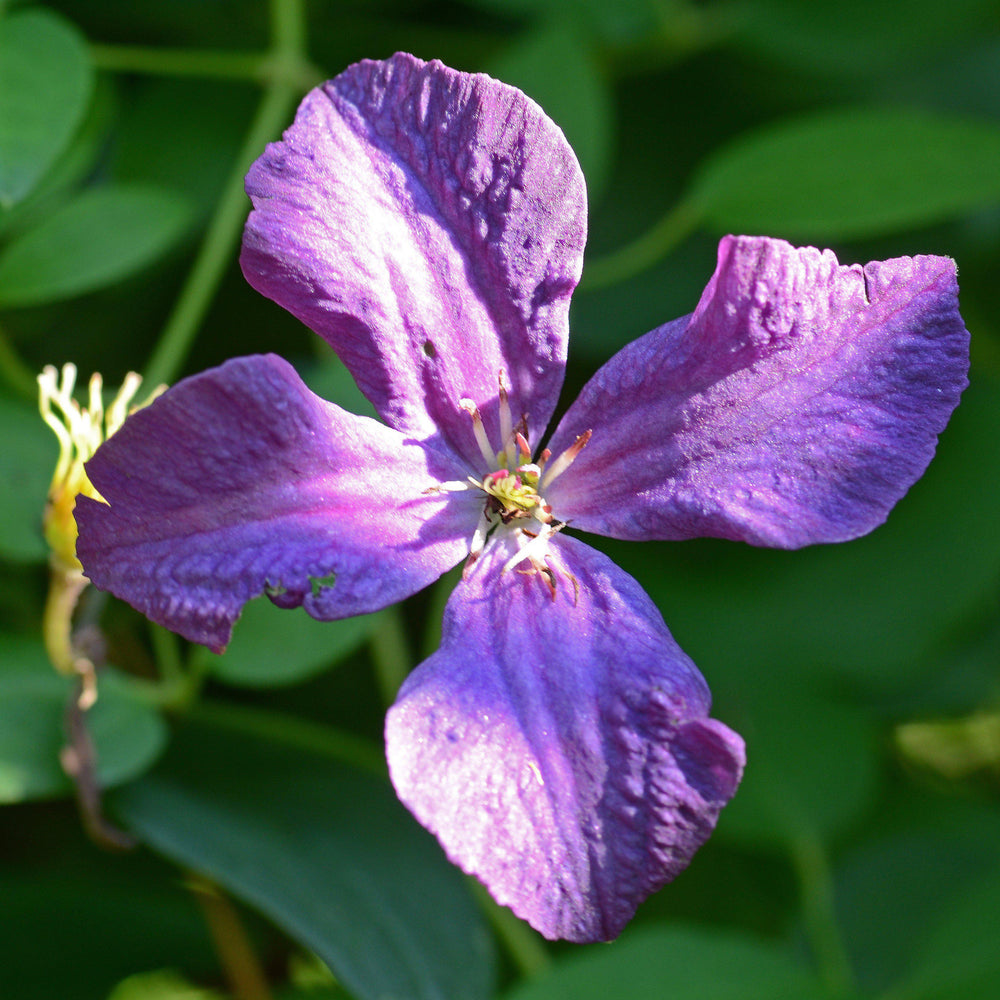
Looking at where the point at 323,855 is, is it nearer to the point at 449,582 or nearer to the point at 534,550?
the point at 449,582

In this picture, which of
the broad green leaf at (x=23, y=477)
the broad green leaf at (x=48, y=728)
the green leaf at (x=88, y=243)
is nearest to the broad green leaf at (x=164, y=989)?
Result: the broad green leaf at (x=48, y=728)

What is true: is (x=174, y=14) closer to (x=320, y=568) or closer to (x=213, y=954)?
(x=320, y=568)

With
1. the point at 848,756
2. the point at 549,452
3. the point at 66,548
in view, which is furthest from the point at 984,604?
the point at 66,548

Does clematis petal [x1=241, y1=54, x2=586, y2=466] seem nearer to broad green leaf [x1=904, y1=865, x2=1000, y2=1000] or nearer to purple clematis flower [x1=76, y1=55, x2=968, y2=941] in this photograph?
purple clematis flower [x1=76, y1=55, x2=968, y2=941]

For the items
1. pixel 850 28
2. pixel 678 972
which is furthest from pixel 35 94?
pixel 850 28

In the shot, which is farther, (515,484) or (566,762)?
(515,484)

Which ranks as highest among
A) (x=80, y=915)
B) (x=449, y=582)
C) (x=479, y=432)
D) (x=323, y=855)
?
(x=479, y=432)
